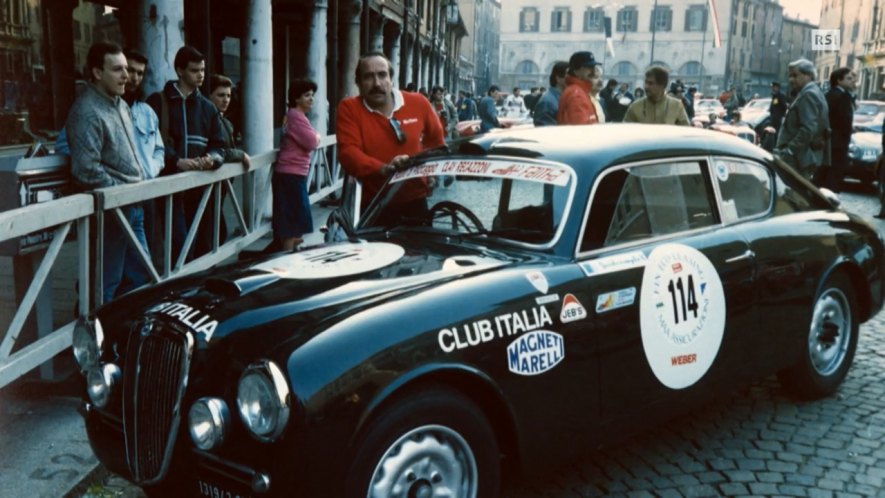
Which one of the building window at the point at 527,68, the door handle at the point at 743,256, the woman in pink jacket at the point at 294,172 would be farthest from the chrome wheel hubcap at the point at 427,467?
the building window at the point at 527,68

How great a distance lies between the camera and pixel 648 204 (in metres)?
3.84

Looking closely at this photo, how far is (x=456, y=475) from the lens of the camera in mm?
2939

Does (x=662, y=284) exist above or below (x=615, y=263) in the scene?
below

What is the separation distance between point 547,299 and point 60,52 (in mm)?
10199

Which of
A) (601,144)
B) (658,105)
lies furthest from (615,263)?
(658,105)

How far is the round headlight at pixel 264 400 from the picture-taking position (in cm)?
253

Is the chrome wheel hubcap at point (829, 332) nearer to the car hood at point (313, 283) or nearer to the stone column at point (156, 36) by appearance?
the car hood at point (313, 283)

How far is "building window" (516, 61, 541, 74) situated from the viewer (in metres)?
107

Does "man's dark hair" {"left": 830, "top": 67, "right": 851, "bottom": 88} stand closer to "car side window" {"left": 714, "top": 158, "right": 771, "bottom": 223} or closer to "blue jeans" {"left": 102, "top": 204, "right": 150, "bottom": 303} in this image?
"car side window" {"left": 714, "top": 158, "right": 771, "bottom": 223}

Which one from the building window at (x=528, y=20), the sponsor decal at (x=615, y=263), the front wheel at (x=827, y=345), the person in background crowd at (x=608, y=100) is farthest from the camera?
the building window at (x=528, y=20)

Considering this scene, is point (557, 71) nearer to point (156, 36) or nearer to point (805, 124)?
point (805, 124)

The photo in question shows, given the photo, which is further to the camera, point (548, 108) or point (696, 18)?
point (696, 18)

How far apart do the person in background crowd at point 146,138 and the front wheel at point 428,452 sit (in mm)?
3385

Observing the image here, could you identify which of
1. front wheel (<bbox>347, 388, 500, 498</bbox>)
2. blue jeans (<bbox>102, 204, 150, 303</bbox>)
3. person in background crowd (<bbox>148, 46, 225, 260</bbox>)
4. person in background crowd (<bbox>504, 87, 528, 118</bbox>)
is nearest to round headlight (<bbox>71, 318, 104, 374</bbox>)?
front wheel (<bbox>347, 388, 500, 498</bbox>)
